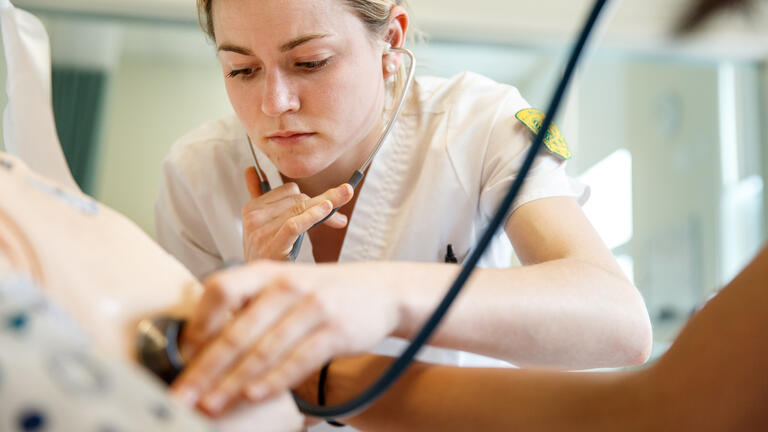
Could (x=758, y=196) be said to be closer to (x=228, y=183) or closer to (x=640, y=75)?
(x=640, y=75)

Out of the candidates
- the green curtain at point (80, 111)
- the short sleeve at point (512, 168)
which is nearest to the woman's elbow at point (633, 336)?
the short sleeve at point (512, 168)

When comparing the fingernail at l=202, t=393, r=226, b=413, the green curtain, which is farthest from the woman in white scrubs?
the green curtain

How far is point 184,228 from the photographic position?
1316mm

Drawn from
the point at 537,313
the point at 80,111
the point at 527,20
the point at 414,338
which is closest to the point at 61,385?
the point at 414,338

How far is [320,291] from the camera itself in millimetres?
500

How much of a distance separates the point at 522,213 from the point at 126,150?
2.29m

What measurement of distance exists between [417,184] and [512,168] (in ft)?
0.60

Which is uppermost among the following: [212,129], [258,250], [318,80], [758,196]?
[318,80]

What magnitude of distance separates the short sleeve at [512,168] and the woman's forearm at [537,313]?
20 centimetres

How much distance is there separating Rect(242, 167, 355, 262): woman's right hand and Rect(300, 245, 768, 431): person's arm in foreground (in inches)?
17.3

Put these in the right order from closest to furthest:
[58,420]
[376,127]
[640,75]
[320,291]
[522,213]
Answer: [58,420]
[320,291]
[522,213]
[376,127]
[640,75]

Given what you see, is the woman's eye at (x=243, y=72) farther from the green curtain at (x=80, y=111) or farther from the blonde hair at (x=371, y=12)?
the green curtain at (x=80, y=111)

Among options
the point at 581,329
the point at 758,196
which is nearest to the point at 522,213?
the point at 581,329

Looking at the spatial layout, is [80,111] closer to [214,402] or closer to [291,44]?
[291,44]
